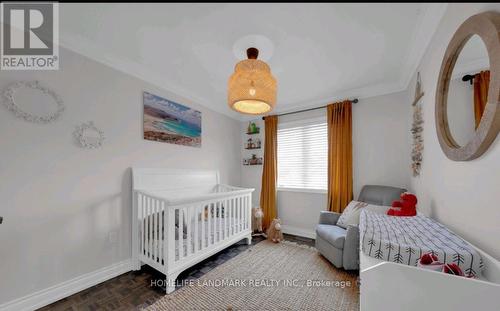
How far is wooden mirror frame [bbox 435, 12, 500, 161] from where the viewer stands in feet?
2.58

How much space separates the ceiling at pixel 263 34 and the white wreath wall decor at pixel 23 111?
18.1 inches

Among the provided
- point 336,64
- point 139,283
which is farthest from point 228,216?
point 336,64

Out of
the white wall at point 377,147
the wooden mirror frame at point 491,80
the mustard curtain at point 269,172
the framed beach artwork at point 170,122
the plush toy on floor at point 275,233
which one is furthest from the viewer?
the mustard curtain at point 269,172

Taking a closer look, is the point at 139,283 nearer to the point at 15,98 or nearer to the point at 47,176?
the point at 47,176

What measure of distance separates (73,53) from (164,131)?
109 centimetres

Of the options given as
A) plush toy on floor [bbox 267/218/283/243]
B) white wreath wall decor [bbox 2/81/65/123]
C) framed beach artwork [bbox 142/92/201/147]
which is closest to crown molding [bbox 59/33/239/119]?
framed beach artwork [bbox 142/92/201/147]

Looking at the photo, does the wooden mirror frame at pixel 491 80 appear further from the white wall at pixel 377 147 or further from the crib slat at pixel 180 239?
the crib slat at pixel 180 239

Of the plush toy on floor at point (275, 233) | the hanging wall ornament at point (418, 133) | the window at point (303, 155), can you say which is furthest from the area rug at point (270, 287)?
the hanging wall ornament at point (418, 133)

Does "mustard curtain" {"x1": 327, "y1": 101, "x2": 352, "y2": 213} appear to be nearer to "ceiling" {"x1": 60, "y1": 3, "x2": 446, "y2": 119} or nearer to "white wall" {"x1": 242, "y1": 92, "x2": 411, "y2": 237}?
"white wall" {"x1": 242, "y1": 92, "x2": 411, "y2": 237}

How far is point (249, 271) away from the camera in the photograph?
6.77ft

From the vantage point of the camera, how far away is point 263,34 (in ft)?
5.21

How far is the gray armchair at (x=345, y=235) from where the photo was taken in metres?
1.98

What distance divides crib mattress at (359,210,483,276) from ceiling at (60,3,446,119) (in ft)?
4.95

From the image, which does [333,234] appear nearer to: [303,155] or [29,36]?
[303,155]
